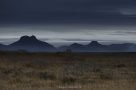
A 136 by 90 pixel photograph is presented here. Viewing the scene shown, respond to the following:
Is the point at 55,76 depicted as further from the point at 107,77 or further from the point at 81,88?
the point at 81,88

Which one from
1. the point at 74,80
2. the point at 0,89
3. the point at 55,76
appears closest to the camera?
the point at 0,89

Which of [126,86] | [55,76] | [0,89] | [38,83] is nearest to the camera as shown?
[0,89]

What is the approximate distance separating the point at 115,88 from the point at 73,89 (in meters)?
2.45

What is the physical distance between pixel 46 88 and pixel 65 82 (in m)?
5.51

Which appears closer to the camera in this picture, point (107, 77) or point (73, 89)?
point (73, 89)

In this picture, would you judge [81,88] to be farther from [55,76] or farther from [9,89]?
[55,76]

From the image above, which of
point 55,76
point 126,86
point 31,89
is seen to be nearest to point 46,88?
point 31,89

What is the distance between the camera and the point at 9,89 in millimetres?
27531

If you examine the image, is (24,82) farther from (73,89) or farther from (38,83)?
(73,89)

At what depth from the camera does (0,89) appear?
2681 cm

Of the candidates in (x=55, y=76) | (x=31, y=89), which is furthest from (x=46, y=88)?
(x=55, y=76)

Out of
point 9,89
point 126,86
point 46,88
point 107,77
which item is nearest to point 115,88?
point 126,86

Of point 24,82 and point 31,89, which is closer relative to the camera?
point 31,89

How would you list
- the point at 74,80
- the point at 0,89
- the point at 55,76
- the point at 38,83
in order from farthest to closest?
the point at 55,76 → the point at 74,80 → the point at 38,83 → the point at 0,89
